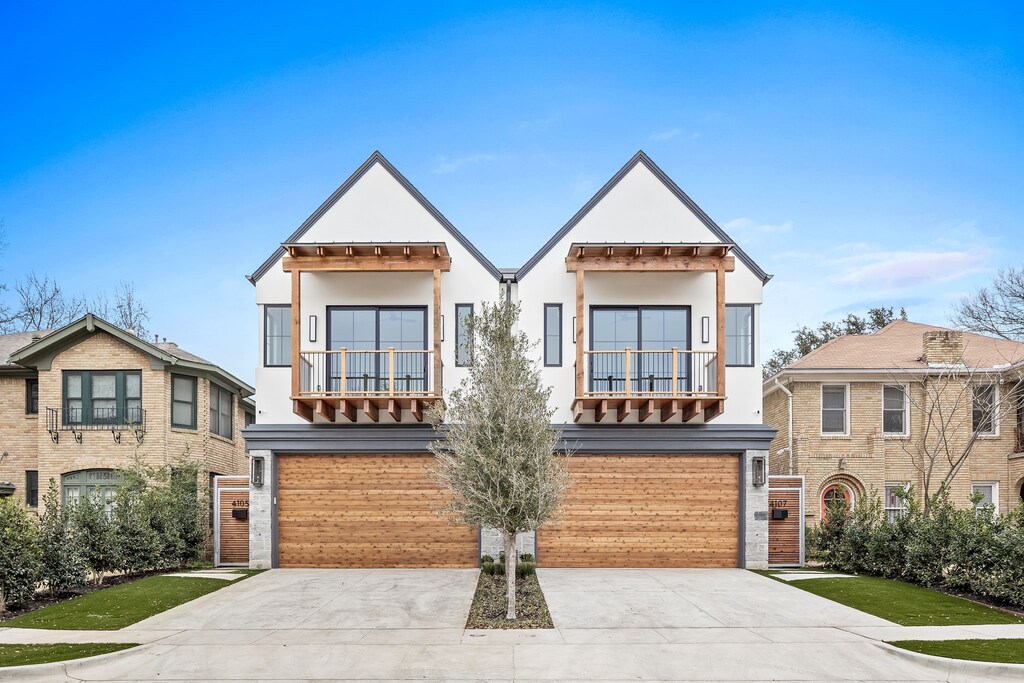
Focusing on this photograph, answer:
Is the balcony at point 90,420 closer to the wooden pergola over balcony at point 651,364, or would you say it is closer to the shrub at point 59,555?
the shrub at point 59,555

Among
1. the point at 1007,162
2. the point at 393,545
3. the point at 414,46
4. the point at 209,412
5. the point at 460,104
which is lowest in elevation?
the point at 393,545

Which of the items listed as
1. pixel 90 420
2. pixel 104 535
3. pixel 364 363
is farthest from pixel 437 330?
pixel 90 420

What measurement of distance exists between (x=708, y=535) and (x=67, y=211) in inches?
910

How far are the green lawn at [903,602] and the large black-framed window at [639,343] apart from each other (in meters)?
5.03

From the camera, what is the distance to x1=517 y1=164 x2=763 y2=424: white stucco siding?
16.6m

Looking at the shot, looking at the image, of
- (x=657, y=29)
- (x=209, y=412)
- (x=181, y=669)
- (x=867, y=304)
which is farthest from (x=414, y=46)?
(x=867, y=304)

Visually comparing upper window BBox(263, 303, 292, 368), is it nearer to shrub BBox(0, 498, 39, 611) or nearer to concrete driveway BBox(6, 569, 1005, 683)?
concrete driveway BBox(6, 569, 1005, 683)

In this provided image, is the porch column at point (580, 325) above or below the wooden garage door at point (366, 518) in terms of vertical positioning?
above

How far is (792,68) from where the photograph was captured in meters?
19.2

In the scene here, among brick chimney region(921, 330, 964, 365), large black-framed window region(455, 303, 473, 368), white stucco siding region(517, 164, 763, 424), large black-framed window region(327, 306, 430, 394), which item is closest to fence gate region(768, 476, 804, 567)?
white stucco siding region(517, 164, 763, 424)

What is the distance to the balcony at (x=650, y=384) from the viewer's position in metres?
15.5

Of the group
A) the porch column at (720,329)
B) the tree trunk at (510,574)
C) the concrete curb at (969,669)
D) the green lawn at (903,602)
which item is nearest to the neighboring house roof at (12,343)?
the tree trunk at (510,574)

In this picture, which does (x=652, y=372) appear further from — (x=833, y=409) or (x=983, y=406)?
(x=983, y=406)

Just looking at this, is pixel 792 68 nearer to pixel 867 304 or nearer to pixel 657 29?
pixel 657 29
